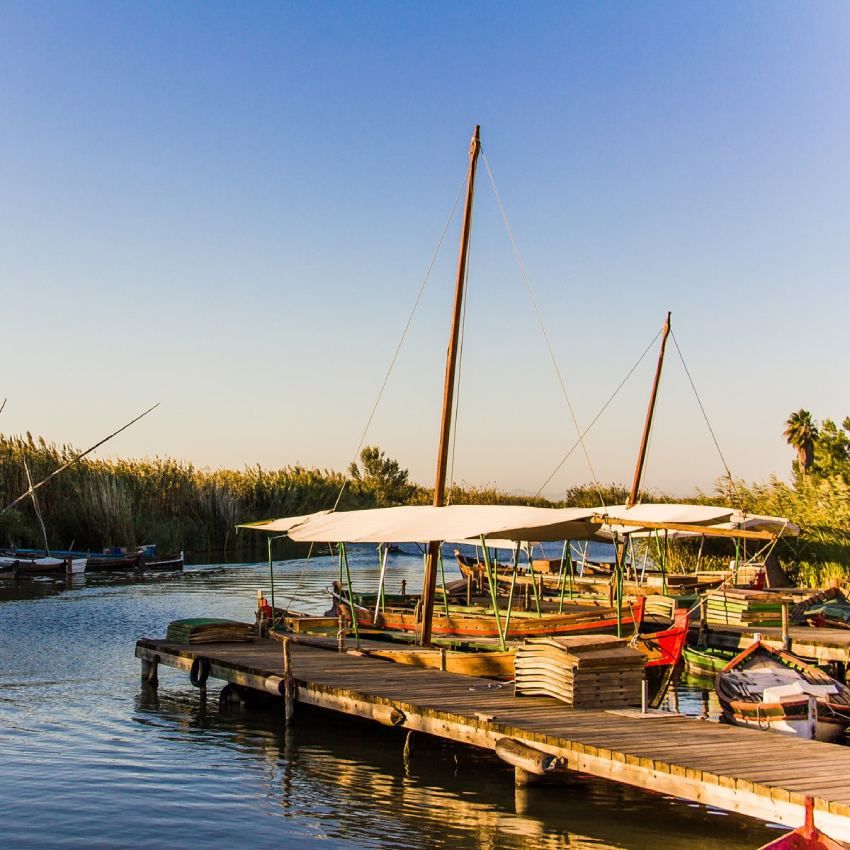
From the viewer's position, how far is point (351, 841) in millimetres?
13594

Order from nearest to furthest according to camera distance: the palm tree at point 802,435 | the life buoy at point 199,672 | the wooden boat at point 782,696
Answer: the wooden boat at point 782,696 → the life buoy at point 199,672 → the palm tree at point 802,435

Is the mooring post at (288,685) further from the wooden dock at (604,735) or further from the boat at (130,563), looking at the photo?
the boat at (130,563)

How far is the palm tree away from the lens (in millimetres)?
81312

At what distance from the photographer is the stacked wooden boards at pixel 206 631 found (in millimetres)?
24656

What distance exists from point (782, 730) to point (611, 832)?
496 centimetres

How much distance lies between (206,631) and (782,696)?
13.3 m

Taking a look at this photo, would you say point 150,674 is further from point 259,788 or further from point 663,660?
point 663,660

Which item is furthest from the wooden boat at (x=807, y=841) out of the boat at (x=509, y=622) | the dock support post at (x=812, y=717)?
the boat at (x=509, y=622)

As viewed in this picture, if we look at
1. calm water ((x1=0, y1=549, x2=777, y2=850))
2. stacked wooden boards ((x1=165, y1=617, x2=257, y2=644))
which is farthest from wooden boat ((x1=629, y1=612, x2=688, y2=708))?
stacked wooden boards ((x1=165, y1=617, x2=257, y2=644))

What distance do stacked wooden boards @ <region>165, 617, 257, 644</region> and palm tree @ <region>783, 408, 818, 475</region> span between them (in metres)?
65.0

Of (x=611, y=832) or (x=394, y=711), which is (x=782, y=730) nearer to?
(x=611, y=832)

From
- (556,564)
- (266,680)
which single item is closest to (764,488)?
(556,564)

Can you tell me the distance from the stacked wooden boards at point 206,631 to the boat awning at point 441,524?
334 centimetres

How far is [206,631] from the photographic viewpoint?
978 inches
